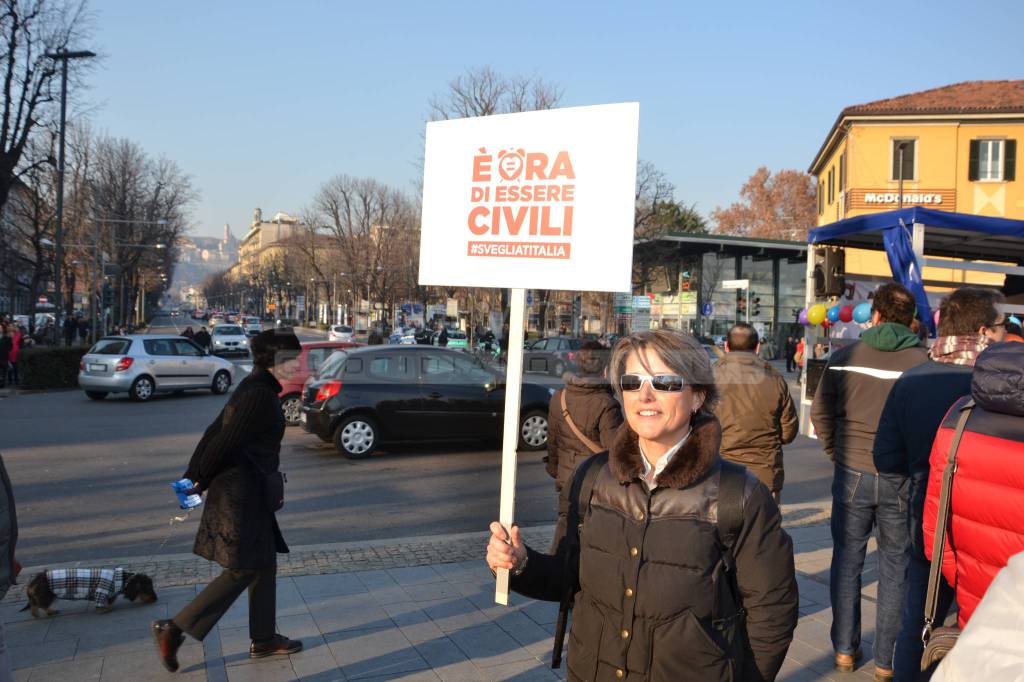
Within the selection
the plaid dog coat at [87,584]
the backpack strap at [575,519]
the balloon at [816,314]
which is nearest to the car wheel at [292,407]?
the balloon at [816,314]

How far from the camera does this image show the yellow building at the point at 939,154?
38.0 m

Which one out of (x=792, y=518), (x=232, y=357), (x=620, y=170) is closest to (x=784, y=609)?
(x=620, y=170)

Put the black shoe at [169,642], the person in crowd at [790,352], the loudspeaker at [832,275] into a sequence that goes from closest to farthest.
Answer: the black shoe at [169,642] → the loudspeaker at [832,275] → the person in crowd at [790,352]

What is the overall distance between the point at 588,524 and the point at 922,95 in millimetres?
45759

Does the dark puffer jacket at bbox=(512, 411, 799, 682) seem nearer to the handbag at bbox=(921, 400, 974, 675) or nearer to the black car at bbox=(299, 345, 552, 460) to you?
the handbag at bbox=(921, 400, 974, 675)

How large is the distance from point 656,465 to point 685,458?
0.11 meters

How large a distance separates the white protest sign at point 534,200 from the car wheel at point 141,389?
19687 mm

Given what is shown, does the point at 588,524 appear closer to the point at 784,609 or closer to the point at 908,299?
the point at 784,609

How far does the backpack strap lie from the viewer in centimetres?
255

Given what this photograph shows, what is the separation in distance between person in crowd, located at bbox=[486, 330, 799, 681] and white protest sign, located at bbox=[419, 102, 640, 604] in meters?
0.58

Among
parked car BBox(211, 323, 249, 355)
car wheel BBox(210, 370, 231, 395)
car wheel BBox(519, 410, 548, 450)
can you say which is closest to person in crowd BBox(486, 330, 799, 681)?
car wheel BBox(519, 410, 548, 450)

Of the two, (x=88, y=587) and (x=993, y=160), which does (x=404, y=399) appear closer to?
(x=88, y=587)

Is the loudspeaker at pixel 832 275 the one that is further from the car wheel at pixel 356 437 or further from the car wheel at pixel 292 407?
the car wheel at pixel 292 407

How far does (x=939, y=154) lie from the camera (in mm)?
38750
